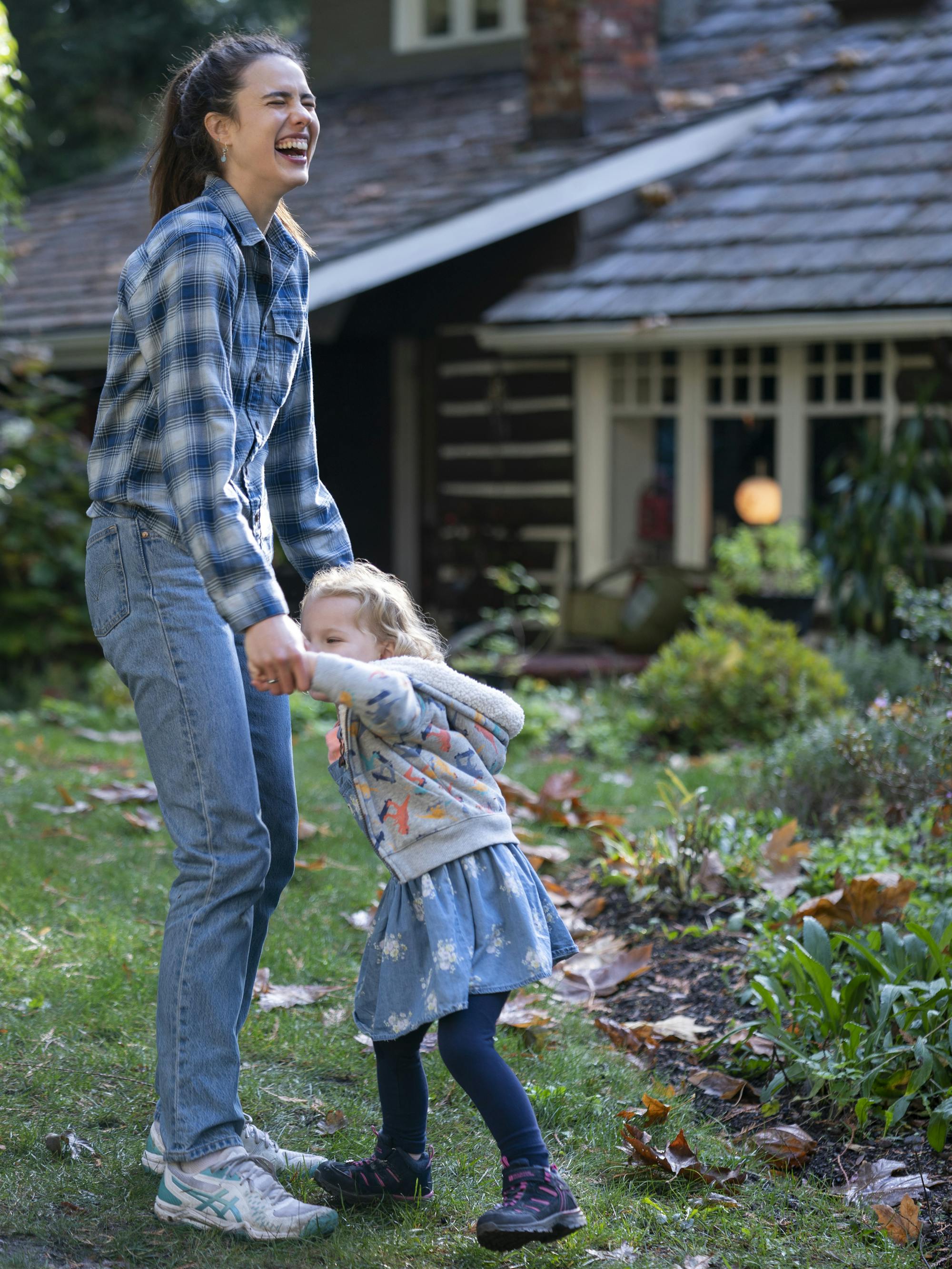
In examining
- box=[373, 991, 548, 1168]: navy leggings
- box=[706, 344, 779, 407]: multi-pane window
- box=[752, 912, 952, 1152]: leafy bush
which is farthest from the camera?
box=[706, 344, 779, 407]: multi-pane window

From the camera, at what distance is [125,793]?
207 inches

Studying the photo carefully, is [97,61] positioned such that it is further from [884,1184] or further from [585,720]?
[884,1184]

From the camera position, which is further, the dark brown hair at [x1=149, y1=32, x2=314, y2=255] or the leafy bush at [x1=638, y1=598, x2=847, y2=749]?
the leafy bush at [x1=638, y1=598, x2=847, y2=749]

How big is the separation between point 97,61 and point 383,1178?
2062 cm

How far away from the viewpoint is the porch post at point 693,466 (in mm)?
9359

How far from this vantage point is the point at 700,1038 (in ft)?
11.2

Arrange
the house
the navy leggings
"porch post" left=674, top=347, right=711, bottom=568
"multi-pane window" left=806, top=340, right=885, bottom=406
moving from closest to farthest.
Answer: the navy leggings < the house < "multi-pane window" left=806, top=340, right=885, bottom=406 < "porch post" left=674, top=347, right=711, bottom=568

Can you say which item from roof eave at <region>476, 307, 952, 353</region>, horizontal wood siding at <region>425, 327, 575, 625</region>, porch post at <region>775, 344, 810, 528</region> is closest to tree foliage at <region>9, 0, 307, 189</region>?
horizontal wood siding at <region>425, 327, 575, 625</region>

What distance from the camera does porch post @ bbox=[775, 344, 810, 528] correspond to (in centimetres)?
897

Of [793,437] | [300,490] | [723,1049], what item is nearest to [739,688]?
[793,437]

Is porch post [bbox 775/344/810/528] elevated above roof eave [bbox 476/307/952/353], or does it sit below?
below

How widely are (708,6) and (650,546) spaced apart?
6.00 meters

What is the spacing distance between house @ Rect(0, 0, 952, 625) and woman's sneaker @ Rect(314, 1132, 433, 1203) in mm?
6380

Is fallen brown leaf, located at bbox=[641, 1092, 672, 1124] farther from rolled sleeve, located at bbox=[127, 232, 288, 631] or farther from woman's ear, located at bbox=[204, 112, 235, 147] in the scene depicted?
woman's ear, located at bbox=[204, 112, 235, 147]
